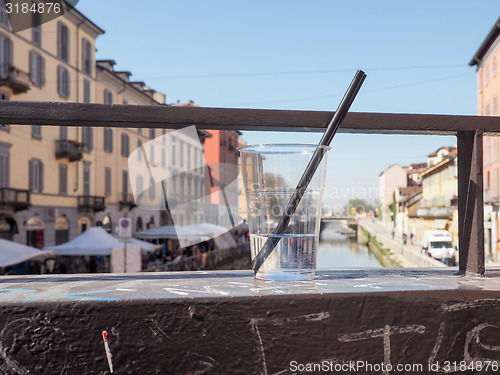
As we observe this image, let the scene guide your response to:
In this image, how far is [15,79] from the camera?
22594mm

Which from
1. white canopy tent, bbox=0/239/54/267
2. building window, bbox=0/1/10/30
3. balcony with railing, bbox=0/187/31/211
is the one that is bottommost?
white canopy tent, bbox=0/239/54/267

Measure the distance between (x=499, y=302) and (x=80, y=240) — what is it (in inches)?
575

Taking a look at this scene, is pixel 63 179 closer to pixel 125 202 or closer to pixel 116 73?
pixel 125 202

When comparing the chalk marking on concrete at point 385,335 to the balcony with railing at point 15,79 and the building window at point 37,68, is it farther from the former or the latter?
the building window at point 37,68

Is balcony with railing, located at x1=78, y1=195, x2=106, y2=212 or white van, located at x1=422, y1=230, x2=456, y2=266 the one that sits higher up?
balcony with railing, located at x1=78, y1=195, x2=106, y2=212

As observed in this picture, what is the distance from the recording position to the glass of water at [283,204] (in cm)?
161

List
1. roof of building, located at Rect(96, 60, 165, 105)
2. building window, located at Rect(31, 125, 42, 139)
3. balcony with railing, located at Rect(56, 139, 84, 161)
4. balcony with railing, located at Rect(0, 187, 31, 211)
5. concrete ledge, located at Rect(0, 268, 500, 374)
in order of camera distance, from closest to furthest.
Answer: concrete ledge, located at Rect(0, 268, 500, 374), balcony with railing, located at Rect(0, 187, 31, 211), building window, located at Rect(31, 125, 42, 139), balcony with railing, located at Rect(56, 139, 84, 161), roof of building, located at Rect(96, 60, 165, 105)

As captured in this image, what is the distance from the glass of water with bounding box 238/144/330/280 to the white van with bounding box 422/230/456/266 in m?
30.0

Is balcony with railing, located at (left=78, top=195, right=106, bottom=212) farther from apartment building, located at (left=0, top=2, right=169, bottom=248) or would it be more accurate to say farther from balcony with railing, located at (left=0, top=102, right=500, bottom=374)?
balcony with railing, located at (left=0, top=102, right=500, bottom=374)

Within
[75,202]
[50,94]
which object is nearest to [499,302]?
[50,94]

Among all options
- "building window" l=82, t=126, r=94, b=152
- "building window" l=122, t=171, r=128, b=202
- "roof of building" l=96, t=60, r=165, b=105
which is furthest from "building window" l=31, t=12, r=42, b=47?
"building window" l=122, t=171, r=128, b=202

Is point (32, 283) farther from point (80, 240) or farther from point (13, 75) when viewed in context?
point (13, 75)

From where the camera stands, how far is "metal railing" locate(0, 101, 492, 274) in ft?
5.08

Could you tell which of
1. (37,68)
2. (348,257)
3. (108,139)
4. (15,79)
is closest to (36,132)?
(37,68)
